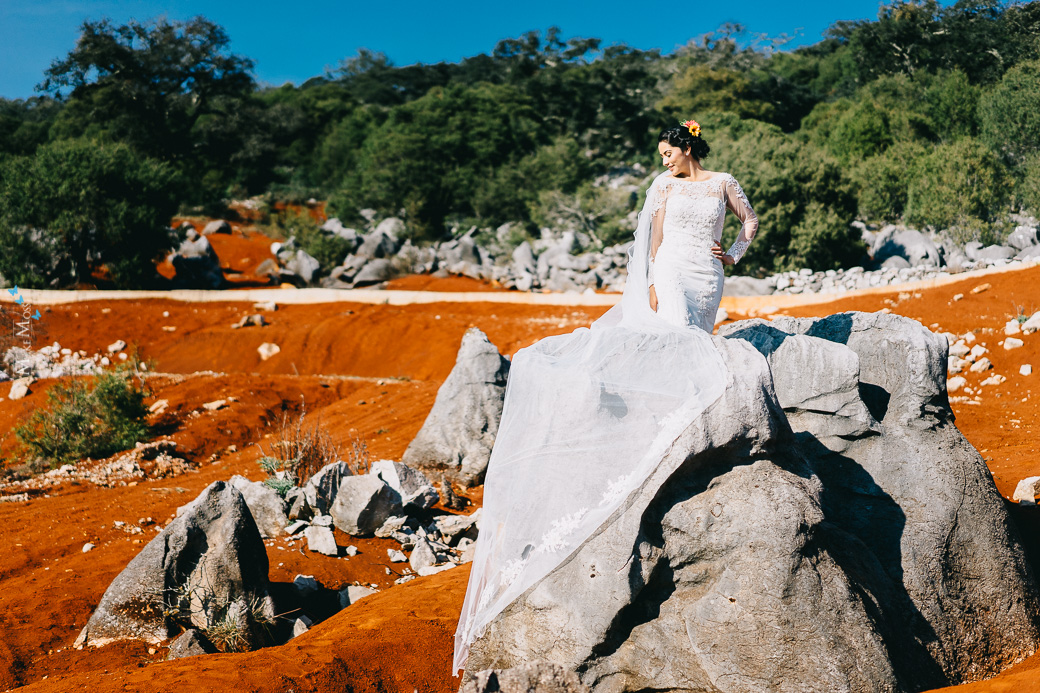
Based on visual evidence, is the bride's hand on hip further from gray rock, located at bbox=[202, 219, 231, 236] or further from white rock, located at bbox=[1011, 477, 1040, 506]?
gray rock, located at bbox=[202, 219, 231, 236]

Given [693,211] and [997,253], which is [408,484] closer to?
[693,211]

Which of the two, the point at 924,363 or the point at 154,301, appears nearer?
the point at 924,363

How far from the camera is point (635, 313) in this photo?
462 centimetres

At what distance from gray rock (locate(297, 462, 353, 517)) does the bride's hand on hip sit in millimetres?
3660

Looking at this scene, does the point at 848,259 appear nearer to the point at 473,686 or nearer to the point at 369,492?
the point at 369,492

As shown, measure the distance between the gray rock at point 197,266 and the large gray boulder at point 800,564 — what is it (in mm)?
20693

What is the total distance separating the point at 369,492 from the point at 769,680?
3.81m

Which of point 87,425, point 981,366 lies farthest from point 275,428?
point 981,366

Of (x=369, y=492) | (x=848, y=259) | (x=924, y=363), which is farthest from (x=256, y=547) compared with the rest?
(x=848, y=259)

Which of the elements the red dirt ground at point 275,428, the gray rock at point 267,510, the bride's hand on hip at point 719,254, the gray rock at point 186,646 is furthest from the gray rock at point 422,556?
the bride's hand on hip at point 719,254

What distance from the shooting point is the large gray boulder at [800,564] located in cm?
334

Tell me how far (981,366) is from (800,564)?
305 inches

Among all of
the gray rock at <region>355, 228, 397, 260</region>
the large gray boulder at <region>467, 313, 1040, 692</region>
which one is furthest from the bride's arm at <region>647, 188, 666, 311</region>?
the gray rock at <region>355, 228, 397, 260</region>

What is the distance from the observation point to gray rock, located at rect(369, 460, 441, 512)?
6.75 m
